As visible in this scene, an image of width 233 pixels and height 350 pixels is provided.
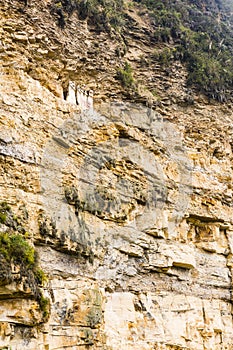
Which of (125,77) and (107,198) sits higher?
(125,77)

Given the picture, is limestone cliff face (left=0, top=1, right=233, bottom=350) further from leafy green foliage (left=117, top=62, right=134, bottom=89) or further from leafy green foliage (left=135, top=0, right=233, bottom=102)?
leafy green foliage (left=135, top=0, right=233, bottom=102)

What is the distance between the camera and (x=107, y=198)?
43.1 feet

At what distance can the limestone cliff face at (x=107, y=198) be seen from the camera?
418 inches

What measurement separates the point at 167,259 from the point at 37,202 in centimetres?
517

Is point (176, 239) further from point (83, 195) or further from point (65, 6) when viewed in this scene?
point (65, 6)

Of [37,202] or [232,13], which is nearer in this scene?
[37,202]

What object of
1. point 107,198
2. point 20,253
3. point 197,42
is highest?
point 197,42

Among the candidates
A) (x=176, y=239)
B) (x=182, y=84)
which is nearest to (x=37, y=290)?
(x=176, y=239)

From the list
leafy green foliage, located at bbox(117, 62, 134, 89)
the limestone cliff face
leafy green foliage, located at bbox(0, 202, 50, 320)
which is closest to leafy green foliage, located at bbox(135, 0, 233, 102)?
the limestone cliff face

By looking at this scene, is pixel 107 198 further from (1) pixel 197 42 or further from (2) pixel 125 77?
(1) pixel 197 42

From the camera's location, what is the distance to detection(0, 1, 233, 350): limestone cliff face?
10.6 metres

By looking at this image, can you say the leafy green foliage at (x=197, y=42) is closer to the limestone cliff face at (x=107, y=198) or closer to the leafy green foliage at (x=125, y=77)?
the limestone cliff face at (x=107, y=198)

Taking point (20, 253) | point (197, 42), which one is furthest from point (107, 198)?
point (197, 42)

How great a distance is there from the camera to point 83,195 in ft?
40.8
